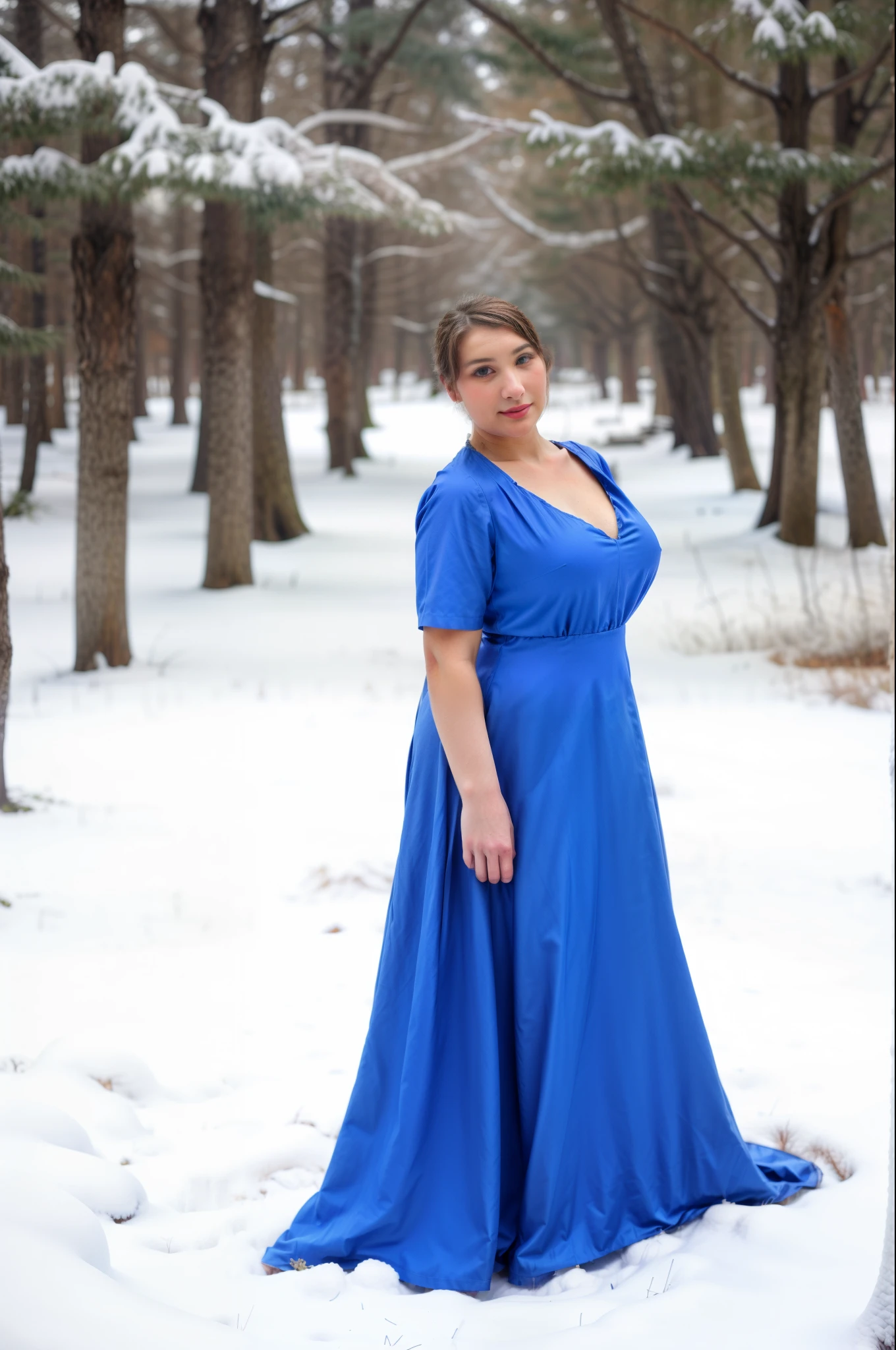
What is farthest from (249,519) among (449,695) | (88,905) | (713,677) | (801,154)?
(449,695)

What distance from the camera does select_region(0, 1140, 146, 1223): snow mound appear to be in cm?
260

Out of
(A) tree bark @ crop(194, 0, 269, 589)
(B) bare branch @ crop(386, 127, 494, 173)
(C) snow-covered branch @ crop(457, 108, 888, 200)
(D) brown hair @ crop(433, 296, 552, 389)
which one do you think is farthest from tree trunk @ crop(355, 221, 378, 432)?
(D) brown hair @ crop(433, 296, 552, 389)

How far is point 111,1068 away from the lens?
3344 millimetres

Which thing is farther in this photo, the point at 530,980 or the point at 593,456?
the point at 593,456

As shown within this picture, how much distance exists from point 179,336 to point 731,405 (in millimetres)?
14715

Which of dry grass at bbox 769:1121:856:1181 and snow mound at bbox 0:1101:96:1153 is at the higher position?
snow mound at bbox 0:1101:96:1153

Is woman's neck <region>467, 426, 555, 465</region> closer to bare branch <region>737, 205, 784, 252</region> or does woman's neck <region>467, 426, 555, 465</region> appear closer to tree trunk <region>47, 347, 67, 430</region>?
bare branch <region>737, 205, 784, 252</region>

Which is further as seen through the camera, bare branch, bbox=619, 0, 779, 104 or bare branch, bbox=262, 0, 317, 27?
bare branch, bbox=262, 0, 317, 27

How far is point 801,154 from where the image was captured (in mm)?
11320

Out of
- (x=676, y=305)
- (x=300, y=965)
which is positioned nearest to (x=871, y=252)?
(x=676, y=305)

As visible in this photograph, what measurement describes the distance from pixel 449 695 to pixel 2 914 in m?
2.66

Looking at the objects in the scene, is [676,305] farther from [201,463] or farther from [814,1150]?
[814,1150]

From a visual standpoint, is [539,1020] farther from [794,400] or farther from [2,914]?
[794,400]

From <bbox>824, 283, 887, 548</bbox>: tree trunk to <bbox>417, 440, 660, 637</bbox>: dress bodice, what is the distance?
11745 mm
